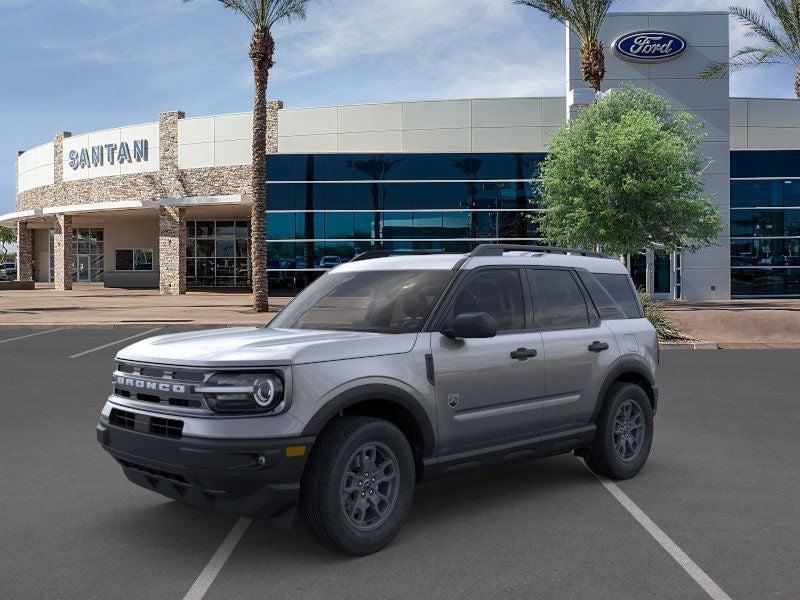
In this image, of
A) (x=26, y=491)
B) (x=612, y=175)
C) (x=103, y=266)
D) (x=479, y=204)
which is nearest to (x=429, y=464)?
(x=26, y=491)

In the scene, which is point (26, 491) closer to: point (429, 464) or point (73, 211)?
point (429, 464)

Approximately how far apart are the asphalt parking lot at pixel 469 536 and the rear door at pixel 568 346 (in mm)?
661

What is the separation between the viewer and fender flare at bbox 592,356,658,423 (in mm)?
6230

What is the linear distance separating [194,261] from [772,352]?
135ft

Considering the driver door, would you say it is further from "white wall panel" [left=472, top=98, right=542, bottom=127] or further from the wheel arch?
"white wall panel" [left=472, top=98, right=542, bottom=127]

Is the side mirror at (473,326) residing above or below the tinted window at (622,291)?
below

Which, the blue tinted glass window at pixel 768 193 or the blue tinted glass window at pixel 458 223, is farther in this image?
the blue tinted glass window at pixel 458 223

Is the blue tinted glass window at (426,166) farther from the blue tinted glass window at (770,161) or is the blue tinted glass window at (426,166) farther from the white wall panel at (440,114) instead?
the blue tinted glass window at (770,161)

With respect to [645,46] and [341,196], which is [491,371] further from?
[341,196]

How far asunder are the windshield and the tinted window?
6.17ft

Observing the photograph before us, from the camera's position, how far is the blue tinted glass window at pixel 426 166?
37281 mm

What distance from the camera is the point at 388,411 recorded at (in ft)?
16.2

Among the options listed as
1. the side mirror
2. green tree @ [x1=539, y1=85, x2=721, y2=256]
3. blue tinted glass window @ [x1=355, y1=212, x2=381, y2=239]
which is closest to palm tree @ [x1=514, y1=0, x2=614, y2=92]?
green tree @ [x1=539, y1=85, x2=721, y2=256]

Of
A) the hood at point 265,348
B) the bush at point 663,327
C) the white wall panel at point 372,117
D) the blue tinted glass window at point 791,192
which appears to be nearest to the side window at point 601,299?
the hood at point 265,348
